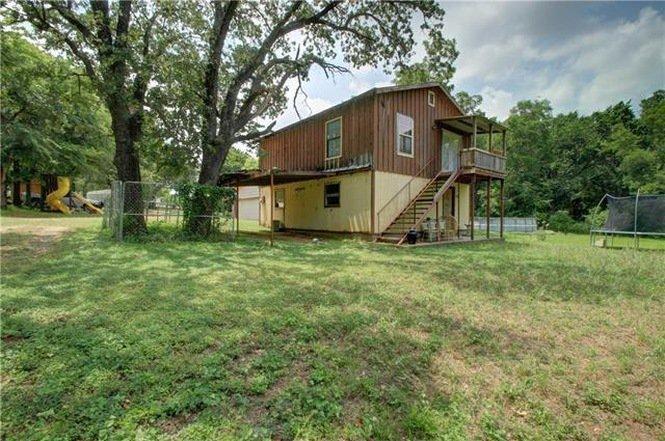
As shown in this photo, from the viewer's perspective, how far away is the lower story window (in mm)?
14789

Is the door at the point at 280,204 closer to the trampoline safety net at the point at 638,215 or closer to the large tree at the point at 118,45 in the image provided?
the large tree at the point at 118,45

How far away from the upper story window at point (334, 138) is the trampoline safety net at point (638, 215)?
1048 cm

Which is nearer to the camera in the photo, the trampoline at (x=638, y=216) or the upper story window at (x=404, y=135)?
the trampoline at (x=638, y=216)

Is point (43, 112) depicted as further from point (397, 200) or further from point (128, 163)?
point (397, 200)

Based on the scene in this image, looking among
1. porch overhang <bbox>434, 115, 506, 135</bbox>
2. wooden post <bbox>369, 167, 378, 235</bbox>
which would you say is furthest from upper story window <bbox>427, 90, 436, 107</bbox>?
wooden post <bbox>369, 167, 378, 235</bbox>

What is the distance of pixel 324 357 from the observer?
126 inches

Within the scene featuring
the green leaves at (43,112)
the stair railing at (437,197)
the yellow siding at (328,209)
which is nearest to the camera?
the stair railing at (437,197)

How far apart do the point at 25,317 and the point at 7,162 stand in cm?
2431

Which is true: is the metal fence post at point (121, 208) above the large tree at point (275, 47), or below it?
below

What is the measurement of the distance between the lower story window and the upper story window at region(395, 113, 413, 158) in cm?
297

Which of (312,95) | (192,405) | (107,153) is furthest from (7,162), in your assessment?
(192,405)

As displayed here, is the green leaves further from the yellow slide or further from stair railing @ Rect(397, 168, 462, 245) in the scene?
stair railing @ Rect(397, 168, 462, 245)

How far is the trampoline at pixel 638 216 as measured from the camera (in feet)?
38.0

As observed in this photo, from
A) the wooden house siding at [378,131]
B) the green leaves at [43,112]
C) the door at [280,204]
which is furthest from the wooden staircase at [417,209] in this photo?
the green leaves at [43,112]
